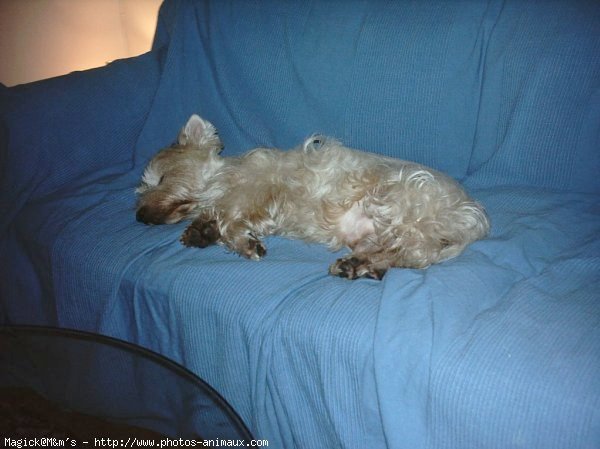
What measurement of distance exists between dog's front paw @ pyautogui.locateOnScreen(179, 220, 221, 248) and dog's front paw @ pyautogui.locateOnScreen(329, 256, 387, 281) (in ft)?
2.50

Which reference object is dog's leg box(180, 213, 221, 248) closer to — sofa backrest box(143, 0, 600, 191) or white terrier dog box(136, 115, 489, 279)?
white terrier dog box(136, 115, 489, 279)

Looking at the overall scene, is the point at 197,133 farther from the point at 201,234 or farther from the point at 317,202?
the point at 317,202

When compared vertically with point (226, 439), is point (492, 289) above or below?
above

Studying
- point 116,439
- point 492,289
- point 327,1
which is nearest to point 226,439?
point 116,439

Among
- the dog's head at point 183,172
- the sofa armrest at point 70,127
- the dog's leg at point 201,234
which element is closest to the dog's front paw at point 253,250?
the dog's leg at point 201,234

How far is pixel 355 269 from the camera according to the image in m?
2.02

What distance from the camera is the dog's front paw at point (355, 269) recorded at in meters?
2.01

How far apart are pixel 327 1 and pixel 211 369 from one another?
238 cm

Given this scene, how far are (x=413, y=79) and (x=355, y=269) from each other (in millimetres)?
1288

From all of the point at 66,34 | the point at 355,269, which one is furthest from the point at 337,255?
the point at 66,34

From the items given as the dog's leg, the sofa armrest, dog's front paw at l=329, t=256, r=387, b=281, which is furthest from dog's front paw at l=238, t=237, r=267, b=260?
the sofa armrest

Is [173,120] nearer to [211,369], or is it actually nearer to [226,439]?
[211,369]

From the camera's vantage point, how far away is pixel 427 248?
206cm

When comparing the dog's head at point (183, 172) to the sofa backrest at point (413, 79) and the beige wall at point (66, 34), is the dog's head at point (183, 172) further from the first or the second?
the beige wall at point (66, 34)
